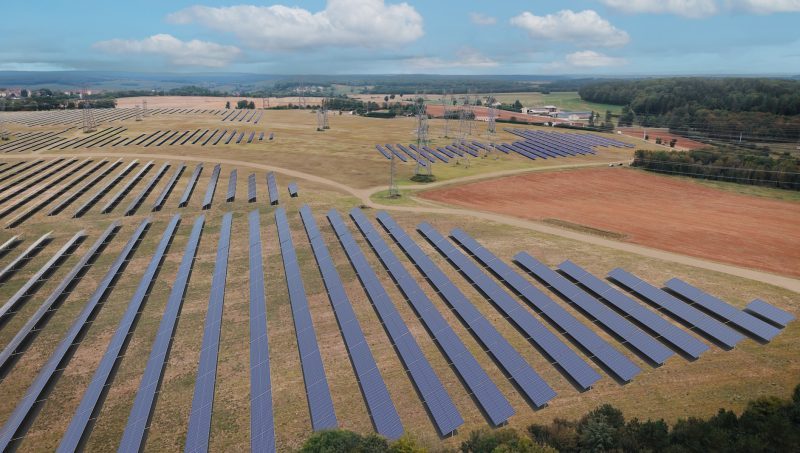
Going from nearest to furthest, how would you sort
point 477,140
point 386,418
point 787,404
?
point 787,404 < point 386,418 < point 477,140

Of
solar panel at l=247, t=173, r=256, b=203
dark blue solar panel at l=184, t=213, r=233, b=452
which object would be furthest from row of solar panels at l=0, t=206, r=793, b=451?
solar panel at l=247, t=173, r=256, b=203

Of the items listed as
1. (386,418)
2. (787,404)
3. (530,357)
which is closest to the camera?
(787,404)

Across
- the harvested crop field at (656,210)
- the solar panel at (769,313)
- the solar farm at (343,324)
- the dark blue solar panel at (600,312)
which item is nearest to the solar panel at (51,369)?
the solar farm at (343,324)

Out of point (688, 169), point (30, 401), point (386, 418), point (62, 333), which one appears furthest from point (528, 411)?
point (688, 169)

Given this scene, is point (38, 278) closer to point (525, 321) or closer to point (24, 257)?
point (24, 257)

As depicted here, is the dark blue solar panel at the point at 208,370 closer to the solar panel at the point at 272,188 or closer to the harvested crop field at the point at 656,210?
the solar panel at the point at 272,188

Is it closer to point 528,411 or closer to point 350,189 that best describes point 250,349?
point 528,411
